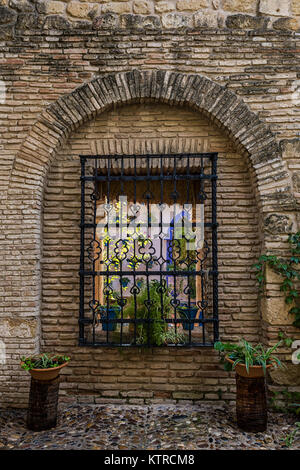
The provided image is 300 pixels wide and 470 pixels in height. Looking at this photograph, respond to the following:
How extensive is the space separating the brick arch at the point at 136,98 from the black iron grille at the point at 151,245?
39 centimetres

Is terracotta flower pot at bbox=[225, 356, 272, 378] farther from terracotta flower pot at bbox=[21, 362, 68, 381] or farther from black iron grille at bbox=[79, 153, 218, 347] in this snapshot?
terracotta flower pot at bbox=[21, 362, 68, 381]

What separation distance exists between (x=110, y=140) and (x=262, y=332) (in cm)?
252

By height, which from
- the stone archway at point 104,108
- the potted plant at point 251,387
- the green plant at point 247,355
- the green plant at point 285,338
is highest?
the stone archway at point 104,108

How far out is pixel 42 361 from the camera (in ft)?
9.57

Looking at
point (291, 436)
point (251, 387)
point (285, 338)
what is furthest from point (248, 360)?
point (291, 436)

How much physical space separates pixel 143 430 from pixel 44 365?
40.3 inches

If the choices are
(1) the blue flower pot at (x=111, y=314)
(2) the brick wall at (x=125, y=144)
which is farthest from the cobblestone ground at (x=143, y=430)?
(1) the blue flower pot at (x=111, y=314)

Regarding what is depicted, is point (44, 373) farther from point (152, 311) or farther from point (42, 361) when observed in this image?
point (152, 311)

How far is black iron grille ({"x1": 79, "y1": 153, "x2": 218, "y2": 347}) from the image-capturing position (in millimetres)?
3230

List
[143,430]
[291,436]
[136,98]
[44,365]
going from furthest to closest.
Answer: [136,98], [44,365], [143,430], [291,436]

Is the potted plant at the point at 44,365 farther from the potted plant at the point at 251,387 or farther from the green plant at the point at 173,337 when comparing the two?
the potted plant at the point at 251,387

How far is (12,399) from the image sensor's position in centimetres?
314

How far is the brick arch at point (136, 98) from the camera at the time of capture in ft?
10.6

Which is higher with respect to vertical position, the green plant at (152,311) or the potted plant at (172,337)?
the green plant at (152,311)
